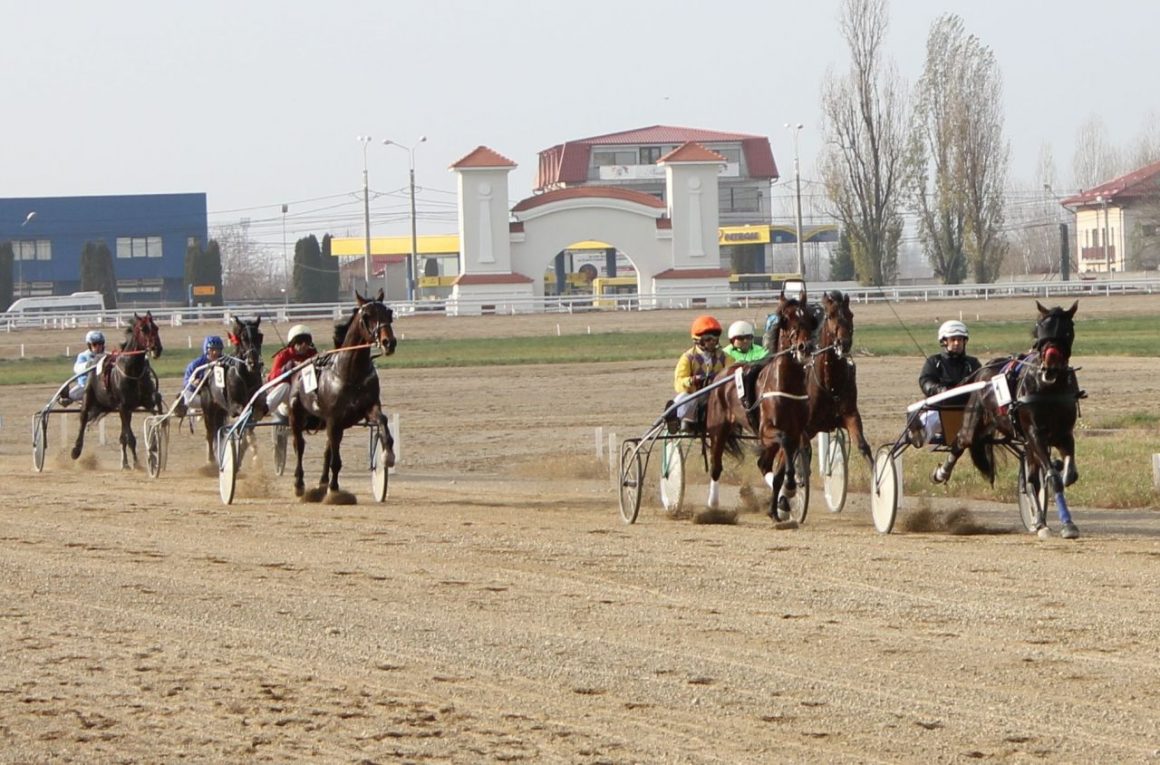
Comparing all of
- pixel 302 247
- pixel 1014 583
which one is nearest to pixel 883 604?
pixel 1014 583

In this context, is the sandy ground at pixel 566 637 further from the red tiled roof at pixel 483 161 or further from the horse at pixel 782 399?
the red tiled roof at pixel 483 161

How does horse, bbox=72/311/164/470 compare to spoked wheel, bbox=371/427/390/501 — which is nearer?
spoked wheel, bbox=371/427/390/501

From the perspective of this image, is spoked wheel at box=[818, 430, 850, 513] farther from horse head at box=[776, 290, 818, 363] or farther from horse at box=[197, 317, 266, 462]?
horse at box=[197, 317, 266, 462]

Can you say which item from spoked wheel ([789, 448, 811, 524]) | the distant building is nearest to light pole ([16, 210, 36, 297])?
the distant building

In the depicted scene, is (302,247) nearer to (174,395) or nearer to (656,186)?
(656,186)

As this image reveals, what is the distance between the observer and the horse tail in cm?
1180

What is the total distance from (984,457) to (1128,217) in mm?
65599

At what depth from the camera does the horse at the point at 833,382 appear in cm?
1164

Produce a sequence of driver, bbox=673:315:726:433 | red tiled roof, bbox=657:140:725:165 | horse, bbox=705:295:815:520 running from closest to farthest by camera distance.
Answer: horse, bbox=705:295:815:520 < driver, bbox=673:315:726:433 < red tiled roof, bbox=657:140:725:165

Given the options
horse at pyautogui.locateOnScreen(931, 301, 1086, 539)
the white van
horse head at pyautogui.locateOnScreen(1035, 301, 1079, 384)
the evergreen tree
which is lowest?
horse at pyautogui.locateOnScreen(931, 301, 1086, 539)

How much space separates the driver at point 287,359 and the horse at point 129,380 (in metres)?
3.24

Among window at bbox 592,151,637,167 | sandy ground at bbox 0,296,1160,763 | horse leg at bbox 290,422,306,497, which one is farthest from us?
window at bbox 592,151,637,167

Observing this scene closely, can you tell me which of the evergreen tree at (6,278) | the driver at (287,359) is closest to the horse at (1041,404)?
the driver at (287,359)

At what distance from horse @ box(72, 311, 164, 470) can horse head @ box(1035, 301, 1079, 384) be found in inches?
425
